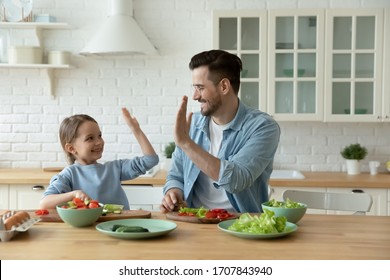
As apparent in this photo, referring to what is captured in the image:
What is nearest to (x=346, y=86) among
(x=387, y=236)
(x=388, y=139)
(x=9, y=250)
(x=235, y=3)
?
(x=388, y=139)

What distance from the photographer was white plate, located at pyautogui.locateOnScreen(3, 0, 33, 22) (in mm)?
4633

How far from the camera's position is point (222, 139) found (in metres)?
2.81

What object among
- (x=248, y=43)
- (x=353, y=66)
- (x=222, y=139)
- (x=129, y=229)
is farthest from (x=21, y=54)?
(x=129, y=229)

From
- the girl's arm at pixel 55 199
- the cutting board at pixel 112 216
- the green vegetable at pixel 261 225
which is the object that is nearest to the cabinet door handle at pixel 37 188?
the girl's arm at pixel 55 199

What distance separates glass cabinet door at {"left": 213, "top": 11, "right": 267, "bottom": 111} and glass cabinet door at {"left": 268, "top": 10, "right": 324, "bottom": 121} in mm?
64

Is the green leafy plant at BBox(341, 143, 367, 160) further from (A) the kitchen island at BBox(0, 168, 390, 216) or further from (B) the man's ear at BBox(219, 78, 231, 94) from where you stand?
(B) the man's ear at BBox(219, 78, 231, 94)

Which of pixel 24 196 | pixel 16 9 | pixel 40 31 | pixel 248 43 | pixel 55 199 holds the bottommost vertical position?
pixel 24 196

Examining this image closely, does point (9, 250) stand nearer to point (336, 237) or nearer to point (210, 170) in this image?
point (210, 170)

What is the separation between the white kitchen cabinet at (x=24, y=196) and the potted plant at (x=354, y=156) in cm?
241

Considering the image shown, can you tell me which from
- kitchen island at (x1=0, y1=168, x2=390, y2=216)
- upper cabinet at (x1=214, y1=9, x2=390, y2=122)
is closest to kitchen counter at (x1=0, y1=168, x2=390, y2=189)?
kitchen island at (x1=0, y1=168, x2=390, y2=216)

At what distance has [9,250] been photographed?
5.94 feet

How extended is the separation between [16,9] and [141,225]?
10.3 ft

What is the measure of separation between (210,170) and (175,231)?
370 millimetres

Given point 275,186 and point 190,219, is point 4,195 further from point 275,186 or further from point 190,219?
point 190,219
